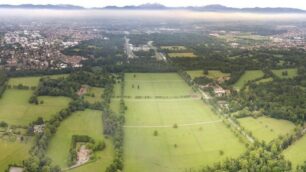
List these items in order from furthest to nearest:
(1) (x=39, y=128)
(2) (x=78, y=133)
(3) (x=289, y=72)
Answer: (3) (x=289, y=72) → (1) (x=39, y=128) → (2) (x=78, y=133)

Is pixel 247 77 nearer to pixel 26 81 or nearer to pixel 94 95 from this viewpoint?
pixel 94 95

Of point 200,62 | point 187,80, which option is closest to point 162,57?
point 200,62

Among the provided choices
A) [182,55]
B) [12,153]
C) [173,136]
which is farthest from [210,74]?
[12,153]

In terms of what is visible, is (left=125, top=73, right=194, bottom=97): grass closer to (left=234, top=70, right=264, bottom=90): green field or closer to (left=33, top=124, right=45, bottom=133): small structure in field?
(left=234, top=70, right=264, bottom=90): green field

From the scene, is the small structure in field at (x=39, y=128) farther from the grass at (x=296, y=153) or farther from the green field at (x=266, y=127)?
the grass at (x=296, y=153)

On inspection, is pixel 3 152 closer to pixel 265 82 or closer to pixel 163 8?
pixel 265 82
